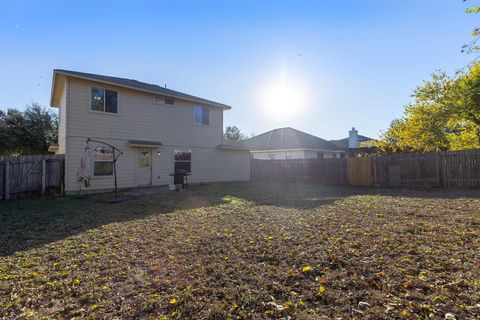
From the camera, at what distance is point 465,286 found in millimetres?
2520

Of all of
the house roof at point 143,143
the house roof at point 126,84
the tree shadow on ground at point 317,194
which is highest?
the house roof at point 126,84

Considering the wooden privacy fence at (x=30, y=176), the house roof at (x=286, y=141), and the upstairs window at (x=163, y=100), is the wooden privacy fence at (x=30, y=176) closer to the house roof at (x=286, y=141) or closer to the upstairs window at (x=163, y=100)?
the upstairs window at (x=163, y=100)

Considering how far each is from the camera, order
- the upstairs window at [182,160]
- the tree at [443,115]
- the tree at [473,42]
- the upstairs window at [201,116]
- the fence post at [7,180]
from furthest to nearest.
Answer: the upstairs window at [201,116], the upstairs window at [182,160], the tree at [443,115], the fence post at [7,180], the tree at [473,42]

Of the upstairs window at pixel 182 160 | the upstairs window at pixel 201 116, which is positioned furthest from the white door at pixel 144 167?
the upstairs window at pixel 201 116

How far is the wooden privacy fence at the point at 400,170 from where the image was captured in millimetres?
11188

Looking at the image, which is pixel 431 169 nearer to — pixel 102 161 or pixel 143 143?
pixel 143 143

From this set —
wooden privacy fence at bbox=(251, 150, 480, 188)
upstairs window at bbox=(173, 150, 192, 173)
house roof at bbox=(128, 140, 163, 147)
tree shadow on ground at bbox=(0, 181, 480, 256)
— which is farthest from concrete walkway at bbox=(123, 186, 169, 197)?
wooden privacy fence at bbox=(251, 150, 480, 188)

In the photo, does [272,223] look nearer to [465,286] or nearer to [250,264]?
[250,264]

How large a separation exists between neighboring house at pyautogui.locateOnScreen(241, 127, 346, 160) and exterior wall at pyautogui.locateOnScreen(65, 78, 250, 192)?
6.09m

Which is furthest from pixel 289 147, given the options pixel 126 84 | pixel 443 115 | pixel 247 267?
pixel 247 267

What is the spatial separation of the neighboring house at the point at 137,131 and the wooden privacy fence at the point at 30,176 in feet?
1.87

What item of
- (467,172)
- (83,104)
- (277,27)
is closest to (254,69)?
(277,27)

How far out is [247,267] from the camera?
3.21 meters

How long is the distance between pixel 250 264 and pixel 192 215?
3652mm
